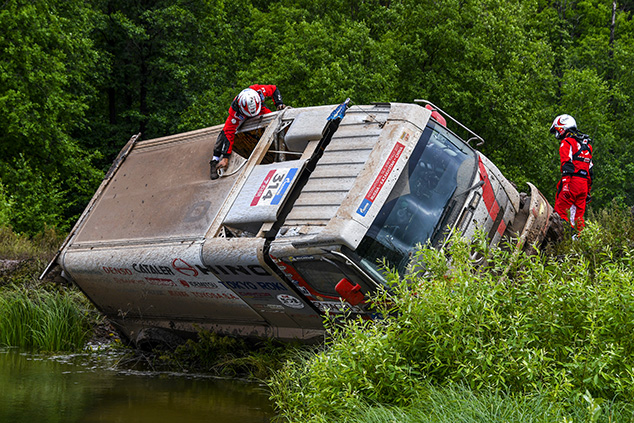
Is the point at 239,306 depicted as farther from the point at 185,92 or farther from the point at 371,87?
the point at 185,92

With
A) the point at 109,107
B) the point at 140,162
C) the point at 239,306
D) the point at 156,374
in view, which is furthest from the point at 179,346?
the point at 109,107

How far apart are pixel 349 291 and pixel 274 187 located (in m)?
1.63

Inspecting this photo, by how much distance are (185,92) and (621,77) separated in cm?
1940

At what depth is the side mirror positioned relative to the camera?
253 inches

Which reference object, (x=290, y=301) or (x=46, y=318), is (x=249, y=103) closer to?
(x=290, y=301)

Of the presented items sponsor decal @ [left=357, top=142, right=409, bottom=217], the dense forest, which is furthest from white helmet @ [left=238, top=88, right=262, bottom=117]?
the dense forest

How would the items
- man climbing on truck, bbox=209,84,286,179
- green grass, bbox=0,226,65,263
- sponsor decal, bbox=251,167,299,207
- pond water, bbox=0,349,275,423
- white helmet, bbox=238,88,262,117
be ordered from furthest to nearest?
1. green grass, bbox=0,226,65,263
2. white helmet, bbox=238,88,262,117
3. man climbing on truck, bbox=209,84,286,179
4. sponsor decal, bbox=251,167,299,207
5. pond water, bbox=0,349,275,423

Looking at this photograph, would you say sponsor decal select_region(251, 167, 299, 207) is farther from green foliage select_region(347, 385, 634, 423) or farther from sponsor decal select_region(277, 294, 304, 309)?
green foliage select_region(347, 385, 634, 423)

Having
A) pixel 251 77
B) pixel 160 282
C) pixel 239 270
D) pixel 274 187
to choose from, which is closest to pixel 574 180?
pixel 274 187

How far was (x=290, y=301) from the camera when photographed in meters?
7.31

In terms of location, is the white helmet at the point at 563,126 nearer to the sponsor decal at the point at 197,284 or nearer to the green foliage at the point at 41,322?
the sponsor decal at the point at 197,284

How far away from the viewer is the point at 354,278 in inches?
256

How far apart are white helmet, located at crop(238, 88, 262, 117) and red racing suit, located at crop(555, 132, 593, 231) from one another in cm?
397

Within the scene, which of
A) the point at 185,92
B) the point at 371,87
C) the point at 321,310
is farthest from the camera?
the point at 185,92
